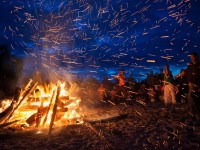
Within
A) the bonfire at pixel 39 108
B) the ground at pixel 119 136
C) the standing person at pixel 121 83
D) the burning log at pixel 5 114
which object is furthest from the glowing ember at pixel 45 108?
the standing person at pixel 121 83

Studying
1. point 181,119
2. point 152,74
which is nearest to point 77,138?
point 181,119

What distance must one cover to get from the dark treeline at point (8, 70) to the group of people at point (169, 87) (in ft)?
18.4

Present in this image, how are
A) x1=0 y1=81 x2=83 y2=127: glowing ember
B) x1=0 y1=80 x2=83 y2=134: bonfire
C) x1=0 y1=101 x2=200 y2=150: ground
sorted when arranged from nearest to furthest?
x1=0 y1=101 x2=200 y2=150: ground < x1=0 y1=80 x2=83 y2=134: bonfire < x1=0 y1=81 x2=83 y2=127: glowing ember

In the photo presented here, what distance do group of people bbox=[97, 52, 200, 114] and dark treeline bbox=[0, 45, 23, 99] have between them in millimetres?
5595

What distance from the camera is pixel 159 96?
42.0ft

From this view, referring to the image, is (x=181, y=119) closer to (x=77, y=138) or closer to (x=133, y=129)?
(x=133, y=129)

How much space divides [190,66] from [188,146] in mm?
3590

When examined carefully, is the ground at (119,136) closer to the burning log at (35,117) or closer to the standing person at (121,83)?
the burning log at (35,117)

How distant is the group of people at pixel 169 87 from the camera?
7.30 metres

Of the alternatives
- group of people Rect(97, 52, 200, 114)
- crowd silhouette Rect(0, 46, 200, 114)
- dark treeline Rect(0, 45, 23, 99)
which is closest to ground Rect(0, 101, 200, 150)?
group of people Rect(97, 52, 200, 114)

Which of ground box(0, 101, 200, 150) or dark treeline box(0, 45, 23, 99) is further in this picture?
dark treeline box(0, 45, 23, 99)

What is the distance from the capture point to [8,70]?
14766 millimetres

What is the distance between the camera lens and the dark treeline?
14.0 meters

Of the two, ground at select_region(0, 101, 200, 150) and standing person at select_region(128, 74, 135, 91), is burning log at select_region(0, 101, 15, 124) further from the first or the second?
standing person at select_region(128, 74, 135, 91)
